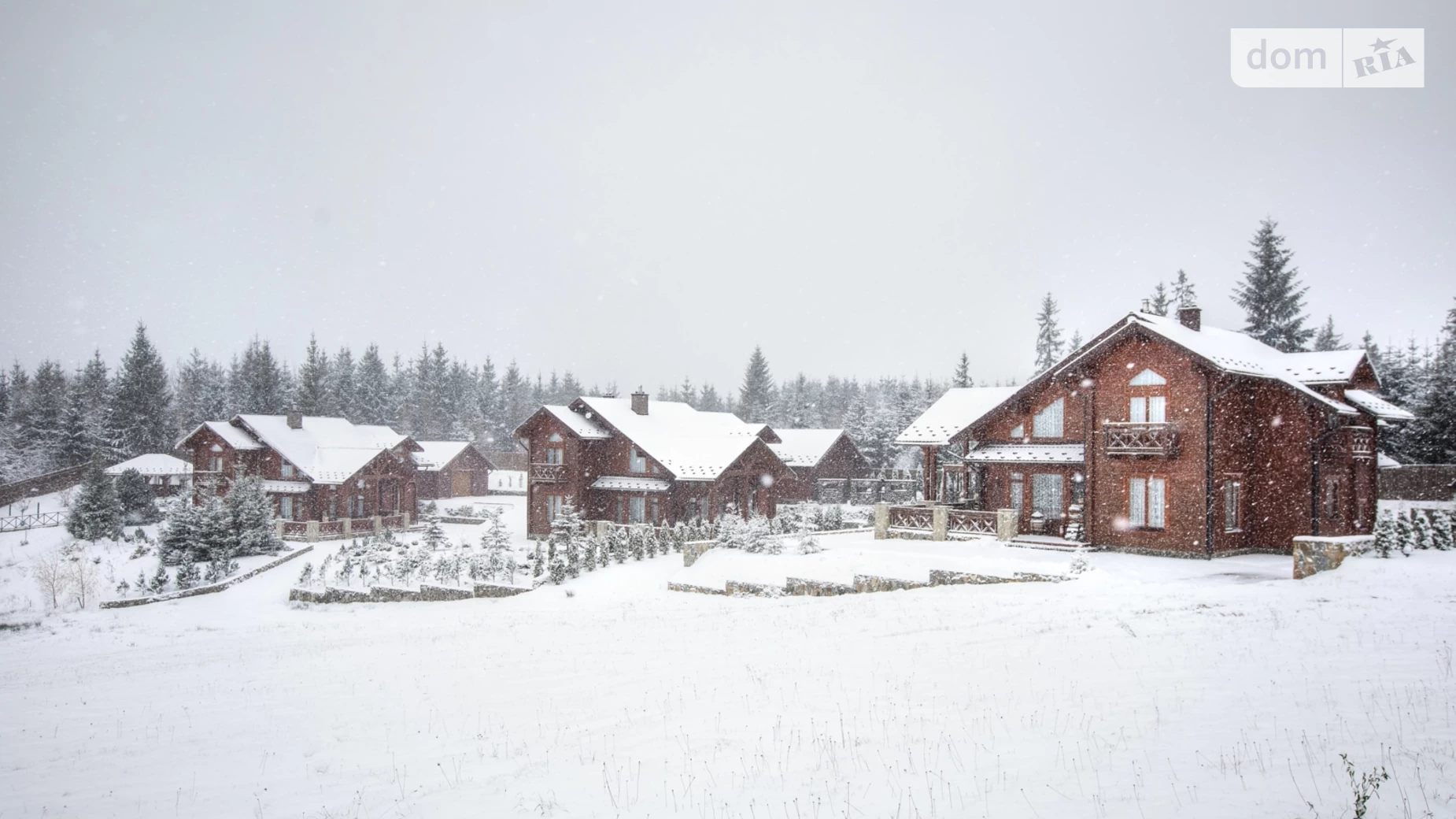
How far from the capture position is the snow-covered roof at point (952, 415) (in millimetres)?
31438

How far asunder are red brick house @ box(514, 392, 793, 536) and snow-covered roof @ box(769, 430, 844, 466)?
11.4 meters

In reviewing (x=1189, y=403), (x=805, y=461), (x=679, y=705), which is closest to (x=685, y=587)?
(x=679, y=705)

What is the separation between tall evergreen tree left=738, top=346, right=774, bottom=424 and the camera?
8294 cm

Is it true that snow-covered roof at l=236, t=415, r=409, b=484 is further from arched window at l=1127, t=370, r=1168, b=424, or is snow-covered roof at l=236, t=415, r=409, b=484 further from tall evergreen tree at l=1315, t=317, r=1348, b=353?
tall evergreen tree at l=1315, t=317, r=1348, b=353

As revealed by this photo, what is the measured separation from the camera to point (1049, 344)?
68.1 metres

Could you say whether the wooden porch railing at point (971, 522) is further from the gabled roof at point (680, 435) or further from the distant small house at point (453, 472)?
the distant small house at point (453, 472)

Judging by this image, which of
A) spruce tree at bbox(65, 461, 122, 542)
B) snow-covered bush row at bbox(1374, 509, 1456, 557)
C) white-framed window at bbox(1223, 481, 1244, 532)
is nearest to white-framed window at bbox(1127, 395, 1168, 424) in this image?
white-framed window at bbox(1223, 481, 1244, 532)

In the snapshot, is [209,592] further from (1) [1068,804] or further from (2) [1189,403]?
(2) [1189,403]

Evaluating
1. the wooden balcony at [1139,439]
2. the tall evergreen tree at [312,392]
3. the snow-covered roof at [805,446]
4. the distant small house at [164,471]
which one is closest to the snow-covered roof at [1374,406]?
the wooden balcony at [1139,439]

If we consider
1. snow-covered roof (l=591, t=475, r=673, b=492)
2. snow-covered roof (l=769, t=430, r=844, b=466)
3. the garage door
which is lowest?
the garage door

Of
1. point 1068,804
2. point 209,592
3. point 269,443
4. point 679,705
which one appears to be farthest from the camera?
point 269,443

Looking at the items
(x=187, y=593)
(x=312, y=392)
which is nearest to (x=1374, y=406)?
(x=187, y=593)

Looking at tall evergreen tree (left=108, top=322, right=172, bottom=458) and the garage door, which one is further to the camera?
the garage door

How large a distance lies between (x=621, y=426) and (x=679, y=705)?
29.9m
